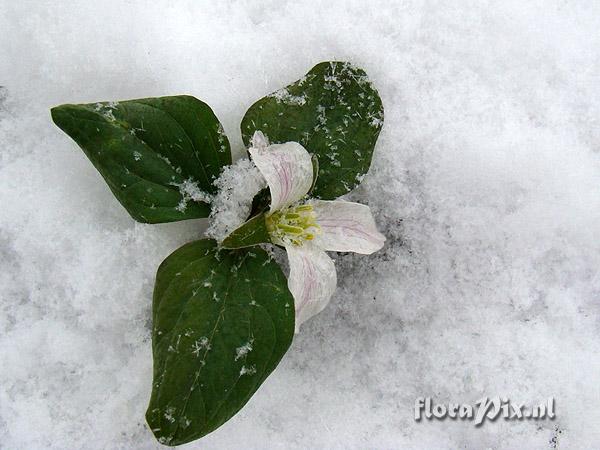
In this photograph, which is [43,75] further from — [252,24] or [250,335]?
[250,335]

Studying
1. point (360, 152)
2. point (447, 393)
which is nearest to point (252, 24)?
point (360, 152)

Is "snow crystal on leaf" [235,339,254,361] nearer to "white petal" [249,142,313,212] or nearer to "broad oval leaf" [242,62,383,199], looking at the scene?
"white petal" [249,142,313,212]

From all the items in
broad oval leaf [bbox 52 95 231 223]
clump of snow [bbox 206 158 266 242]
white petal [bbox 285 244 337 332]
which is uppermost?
broad oval leaf [bbox 52 95 231 223]

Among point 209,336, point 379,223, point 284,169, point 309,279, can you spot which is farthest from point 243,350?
point 379,223

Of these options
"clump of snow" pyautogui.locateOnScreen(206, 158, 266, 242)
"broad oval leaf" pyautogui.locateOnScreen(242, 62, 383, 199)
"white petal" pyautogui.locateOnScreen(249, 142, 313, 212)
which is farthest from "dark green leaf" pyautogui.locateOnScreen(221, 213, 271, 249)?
"broad oval leaf" pyautogui.locateOnScreen(242, 62, 383, 199)

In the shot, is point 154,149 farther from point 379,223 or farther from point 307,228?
point 379,223

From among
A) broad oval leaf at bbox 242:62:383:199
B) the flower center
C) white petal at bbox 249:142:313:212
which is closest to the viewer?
white petal at bbox 249:142:313:212

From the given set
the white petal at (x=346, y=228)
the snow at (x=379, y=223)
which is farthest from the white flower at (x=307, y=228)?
the snow at (x=379, y=223)

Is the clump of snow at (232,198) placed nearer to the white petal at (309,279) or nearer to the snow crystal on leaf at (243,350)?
the white petal at (309,279)
